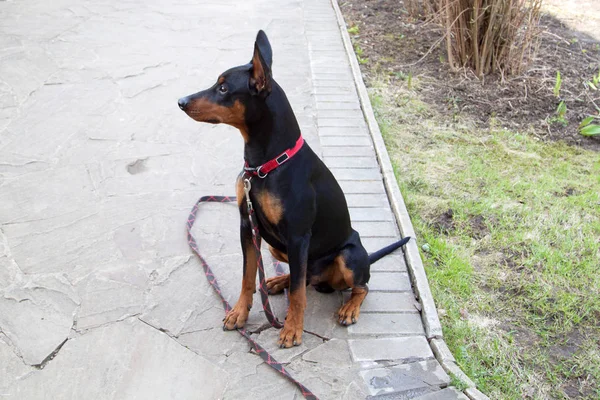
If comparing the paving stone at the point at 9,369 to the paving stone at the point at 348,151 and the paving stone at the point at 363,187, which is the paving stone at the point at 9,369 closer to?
the paving stone at the point at 363,187

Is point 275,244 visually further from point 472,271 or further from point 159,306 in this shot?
point 472,271

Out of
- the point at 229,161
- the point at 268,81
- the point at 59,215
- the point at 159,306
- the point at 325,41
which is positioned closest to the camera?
the point at 268,81

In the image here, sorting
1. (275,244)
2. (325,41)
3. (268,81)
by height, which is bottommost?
(325,41)

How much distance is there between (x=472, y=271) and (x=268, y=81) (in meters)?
2.01

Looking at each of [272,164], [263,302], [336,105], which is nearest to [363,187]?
[336,105]

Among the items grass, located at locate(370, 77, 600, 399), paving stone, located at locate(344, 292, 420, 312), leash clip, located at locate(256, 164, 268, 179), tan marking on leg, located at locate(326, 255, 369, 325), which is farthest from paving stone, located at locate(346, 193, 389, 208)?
leash clip, located at locate(256, 164, 268, 179)

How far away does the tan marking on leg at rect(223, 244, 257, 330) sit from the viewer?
2920mm

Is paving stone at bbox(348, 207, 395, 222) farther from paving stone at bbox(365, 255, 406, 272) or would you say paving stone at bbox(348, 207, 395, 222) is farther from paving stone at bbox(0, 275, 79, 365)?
paving stone at bbox(0, 275, 79, 365)

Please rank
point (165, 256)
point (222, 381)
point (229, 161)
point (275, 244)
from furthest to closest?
point (229, 161) → point (165, 256) → point (275, 244) → point (222, 381)

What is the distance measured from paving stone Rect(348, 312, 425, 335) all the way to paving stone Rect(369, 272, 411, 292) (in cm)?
23

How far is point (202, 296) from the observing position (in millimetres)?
3201

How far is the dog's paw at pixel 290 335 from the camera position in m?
2.84

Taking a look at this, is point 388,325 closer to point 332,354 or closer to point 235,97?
point 332,354

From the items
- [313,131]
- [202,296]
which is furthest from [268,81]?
→ [313,131]
